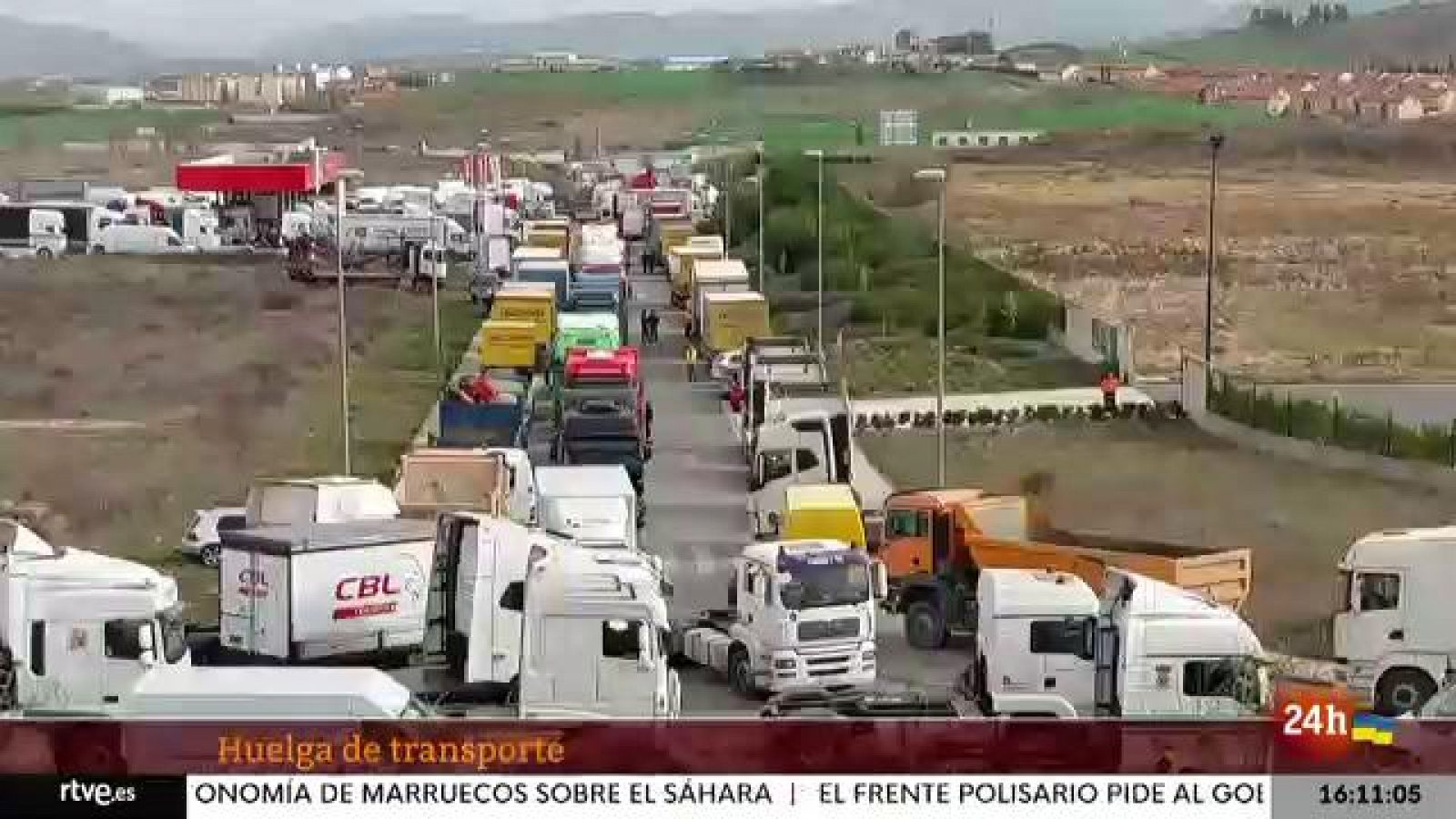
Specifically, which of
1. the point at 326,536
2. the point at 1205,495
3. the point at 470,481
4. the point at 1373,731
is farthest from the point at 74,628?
the point at 1205,495

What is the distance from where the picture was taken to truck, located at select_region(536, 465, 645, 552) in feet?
31.7

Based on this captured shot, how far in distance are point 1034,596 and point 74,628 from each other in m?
3.23

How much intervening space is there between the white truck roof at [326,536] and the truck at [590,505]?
2.53 feet

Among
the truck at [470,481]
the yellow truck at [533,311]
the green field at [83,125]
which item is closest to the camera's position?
the truck at [470,481]

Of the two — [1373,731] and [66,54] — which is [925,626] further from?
[66,54]

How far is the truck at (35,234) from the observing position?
95.8 feet

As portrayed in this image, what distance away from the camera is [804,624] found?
814 centimetres

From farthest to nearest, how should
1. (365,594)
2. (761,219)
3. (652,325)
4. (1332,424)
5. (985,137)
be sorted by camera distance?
(985,137)
(761,219)
(652,325)
(1332,424)
(365,594)

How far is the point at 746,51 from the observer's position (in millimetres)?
37844

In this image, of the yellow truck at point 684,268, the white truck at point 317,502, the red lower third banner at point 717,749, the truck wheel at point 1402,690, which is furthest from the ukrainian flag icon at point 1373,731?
the yellow truck at point 684,268

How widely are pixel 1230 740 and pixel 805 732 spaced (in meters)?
0.98

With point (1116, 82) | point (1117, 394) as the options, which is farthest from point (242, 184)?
point (1117, 394)

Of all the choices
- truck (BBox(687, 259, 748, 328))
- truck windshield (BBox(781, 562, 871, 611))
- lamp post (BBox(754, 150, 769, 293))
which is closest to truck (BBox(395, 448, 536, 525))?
truck windshield (BBox(781, 562, 871, 611))

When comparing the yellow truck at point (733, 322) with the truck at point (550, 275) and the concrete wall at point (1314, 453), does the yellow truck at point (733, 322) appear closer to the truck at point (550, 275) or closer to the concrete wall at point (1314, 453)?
the truck at point (550, 275)
